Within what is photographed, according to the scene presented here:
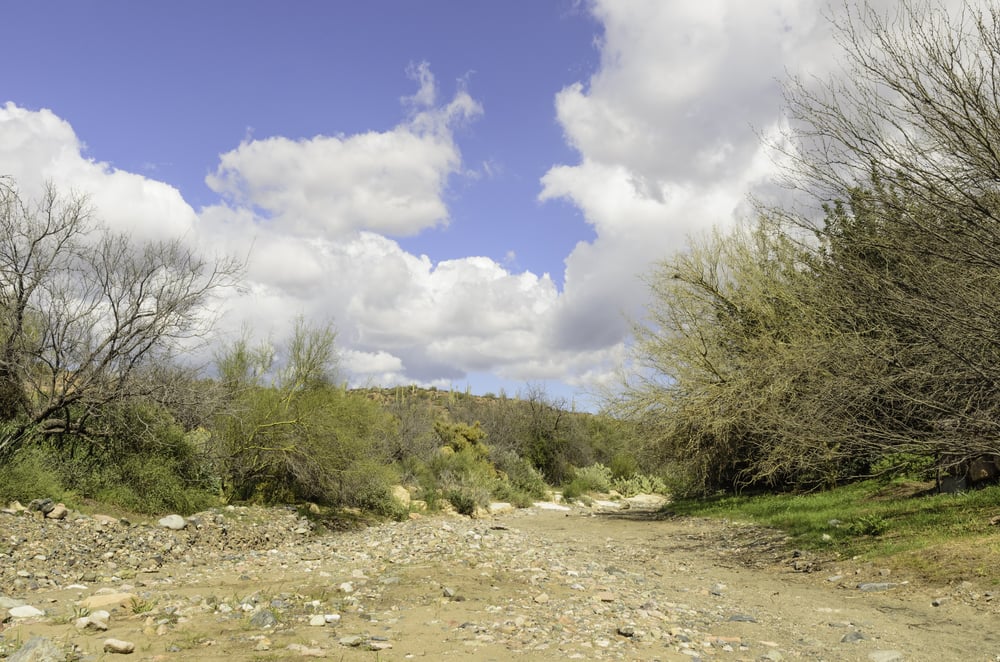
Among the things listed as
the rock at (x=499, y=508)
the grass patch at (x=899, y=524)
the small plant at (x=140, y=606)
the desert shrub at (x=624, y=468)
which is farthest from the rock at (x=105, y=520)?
the desert shrub at (x=624, y=468)

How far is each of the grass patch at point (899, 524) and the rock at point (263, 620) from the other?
786 cm

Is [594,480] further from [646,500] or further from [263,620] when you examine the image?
[263,620]

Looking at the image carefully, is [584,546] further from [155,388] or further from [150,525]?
[155,388]

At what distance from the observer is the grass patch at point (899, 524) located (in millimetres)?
8164

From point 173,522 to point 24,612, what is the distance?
19.0 feet

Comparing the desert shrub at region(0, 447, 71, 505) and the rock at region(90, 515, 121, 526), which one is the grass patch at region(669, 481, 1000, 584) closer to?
the rock at region(90, 515, 121, 526)

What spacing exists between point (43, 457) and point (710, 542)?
43.9 ft

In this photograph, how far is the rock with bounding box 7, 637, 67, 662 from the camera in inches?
178

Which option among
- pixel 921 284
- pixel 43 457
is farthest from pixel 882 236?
pixel 43 457

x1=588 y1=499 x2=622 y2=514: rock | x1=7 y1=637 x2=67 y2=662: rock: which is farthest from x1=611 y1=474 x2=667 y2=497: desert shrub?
x1=7 y1=637 x2=67 y2=662: rock

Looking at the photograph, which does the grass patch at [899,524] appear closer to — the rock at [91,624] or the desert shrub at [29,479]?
the rock at [91,624]

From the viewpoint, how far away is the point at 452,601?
6844mm

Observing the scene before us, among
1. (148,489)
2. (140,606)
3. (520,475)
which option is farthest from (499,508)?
(140,606)

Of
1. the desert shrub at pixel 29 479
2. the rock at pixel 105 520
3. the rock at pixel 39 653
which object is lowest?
the rock at pixel 39 653
